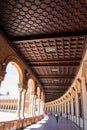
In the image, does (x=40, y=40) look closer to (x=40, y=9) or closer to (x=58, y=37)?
(x=58, y=37)

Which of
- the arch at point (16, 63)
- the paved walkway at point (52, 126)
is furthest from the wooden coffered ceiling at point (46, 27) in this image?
the paved walkway at point (52, 126)

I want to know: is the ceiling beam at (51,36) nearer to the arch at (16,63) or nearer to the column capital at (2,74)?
the arch at (16,63)

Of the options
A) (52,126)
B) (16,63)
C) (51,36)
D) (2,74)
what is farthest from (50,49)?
(52,126)

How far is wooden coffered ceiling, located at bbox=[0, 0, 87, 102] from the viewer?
642 centimetres

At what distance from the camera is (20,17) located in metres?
7.25

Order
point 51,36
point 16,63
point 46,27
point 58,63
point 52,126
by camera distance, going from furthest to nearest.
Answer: point 52,126 → point 58,63 → point 16,63 → point 51,36 → point 46,27

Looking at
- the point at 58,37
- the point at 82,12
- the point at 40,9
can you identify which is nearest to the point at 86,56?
the point at 58,37

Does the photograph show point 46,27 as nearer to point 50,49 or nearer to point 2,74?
point 50,49

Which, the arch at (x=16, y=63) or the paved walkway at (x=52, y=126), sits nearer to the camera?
the arch at (x=16, y=63)

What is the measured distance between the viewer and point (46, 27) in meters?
7.92

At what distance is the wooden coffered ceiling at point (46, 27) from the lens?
21.1 feet

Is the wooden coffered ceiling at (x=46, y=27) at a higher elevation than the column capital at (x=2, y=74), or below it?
higher

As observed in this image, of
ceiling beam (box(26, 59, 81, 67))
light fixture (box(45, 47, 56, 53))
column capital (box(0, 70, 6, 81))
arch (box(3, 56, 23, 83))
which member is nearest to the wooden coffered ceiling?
light fixture (box(45, 47, 56, 53))

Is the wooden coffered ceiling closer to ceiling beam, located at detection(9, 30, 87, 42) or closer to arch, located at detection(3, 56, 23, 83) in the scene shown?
ceiling beam, located at detection(9, 30, 87, 42)
